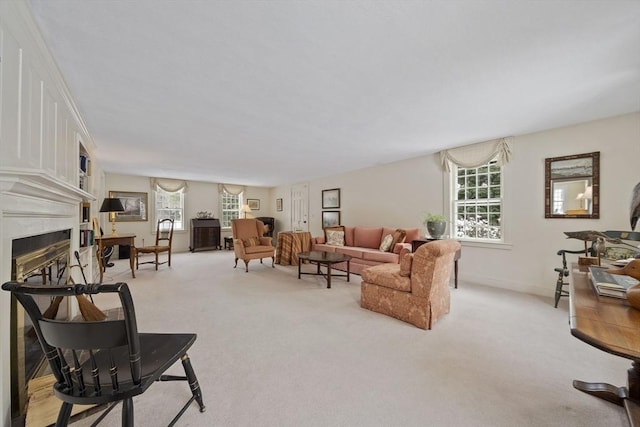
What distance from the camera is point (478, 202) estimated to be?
4.18m

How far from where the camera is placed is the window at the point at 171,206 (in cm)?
744

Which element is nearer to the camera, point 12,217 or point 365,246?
point 12,217

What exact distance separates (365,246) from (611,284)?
13.4 feet

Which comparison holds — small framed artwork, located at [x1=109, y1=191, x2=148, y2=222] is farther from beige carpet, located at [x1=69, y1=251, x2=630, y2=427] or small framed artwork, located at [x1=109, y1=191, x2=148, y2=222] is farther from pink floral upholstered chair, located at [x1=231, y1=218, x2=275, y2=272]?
beige carpet, located at [x1=69, y1=251, x2=630, y2=427]

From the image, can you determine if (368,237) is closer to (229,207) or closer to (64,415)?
(64,415)

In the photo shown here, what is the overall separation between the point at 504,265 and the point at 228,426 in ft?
13.6

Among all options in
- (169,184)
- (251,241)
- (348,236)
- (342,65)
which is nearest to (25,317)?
(342,65)

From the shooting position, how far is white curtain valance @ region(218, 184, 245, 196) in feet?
27.7

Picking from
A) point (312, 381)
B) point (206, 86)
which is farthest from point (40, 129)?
point (312, 381)

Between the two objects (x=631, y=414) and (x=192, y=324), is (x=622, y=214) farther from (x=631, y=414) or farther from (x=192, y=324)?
(x=192, y=324)

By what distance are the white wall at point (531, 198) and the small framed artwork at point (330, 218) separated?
1.68 meters

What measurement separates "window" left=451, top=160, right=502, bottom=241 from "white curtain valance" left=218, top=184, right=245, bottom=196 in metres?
6.87

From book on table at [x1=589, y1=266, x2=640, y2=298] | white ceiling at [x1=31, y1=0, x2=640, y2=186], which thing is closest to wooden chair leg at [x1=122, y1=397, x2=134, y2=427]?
white ceiling at [x1=31, y1=0, x2=640, y2=186]

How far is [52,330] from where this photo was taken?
93 cm
